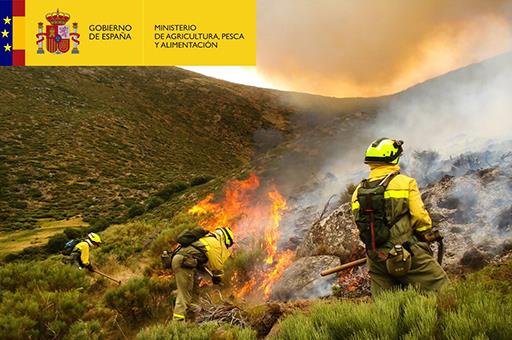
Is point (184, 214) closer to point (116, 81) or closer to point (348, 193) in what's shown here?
point (348, 193)

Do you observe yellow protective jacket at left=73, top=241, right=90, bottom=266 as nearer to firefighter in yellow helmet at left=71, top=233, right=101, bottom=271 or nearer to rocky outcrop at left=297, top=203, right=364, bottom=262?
firefighter in yellow helmet at left=71, top=233, right=101, bottom=271

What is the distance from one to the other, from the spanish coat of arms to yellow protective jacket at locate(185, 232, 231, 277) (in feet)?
43.9

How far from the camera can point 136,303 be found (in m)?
9.14

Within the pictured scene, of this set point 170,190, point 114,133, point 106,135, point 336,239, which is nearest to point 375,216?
point 336,239

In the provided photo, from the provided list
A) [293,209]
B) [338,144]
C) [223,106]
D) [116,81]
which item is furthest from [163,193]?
[223,106]

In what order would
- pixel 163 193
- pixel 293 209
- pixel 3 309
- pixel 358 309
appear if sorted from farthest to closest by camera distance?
1. pixel 163 193
2. pixel 293 209
3. pixel 3 309
4. pixel 358 309

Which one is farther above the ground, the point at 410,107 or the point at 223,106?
the point at 223,106

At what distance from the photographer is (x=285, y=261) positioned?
1047cm

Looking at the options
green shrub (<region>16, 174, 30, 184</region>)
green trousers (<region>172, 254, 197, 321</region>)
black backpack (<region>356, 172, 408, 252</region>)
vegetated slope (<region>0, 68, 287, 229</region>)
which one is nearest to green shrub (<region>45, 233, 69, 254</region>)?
vegetated slope (<region>0, 68, 287, 229</region>)

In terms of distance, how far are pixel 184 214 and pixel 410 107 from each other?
49.2ft

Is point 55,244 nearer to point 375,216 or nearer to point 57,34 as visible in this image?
point 57,34

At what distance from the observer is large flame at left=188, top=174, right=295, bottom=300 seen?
10.1 m

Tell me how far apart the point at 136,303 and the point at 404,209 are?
6.93 m

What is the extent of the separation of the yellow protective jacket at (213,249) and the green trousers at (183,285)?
27 cm
